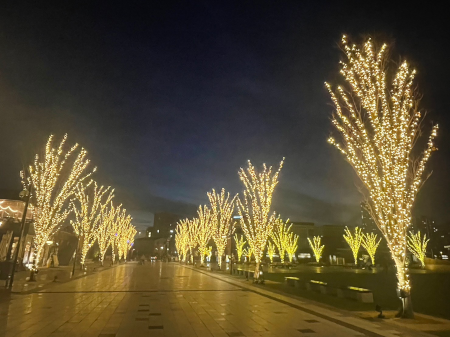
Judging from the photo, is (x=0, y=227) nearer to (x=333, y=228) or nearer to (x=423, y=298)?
(x=423, y=298)

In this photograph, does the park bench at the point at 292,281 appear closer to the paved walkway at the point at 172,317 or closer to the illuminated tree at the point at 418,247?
the paved walkway at the point at 172,317

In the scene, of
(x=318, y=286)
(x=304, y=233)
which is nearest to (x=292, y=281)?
(x=318, y=286)

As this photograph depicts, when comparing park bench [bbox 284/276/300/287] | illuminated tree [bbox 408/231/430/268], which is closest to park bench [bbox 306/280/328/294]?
park bench [bbox 284/276/300/287]

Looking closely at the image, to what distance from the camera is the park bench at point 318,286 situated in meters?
19.1

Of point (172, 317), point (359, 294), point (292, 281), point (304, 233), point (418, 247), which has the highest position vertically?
point (304, 233)

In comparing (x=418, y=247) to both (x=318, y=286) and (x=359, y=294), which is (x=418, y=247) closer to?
(x=318, y=286)

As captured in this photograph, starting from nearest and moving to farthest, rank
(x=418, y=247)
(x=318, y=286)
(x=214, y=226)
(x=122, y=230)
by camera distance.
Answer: (x=318, y=286) → (x=214, y=226) → (x=418, y=247) → (x=122, y=230)

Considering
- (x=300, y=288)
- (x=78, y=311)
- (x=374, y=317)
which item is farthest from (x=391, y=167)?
(x=78, y=311)

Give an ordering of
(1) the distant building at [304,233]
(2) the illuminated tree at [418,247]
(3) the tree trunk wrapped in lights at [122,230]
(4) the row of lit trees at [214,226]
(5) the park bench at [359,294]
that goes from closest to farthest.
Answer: (5) the park bench at [359,294]
(4) the row of lit trees at [214,226]
(2) the illuminated tree at [418,247]
(3) the tree trunk wrapped in lights at [122,230]
(1) the distant building at [304,233]

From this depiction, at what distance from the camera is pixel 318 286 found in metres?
20.1

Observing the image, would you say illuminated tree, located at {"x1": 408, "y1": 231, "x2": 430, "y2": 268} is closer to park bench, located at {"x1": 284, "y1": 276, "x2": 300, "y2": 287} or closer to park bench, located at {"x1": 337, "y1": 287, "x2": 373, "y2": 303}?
park bench, located at {"x1": 284, "y1": 276, "x2": 300, "y2": 287}

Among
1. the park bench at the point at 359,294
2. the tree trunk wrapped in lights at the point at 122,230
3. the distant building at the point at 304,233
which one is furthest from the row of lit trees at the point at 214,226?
the distant building at the point at 304,233

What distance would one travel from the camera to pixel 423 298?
17.9 metres

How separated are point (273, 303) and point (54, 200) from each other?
19022 mm
